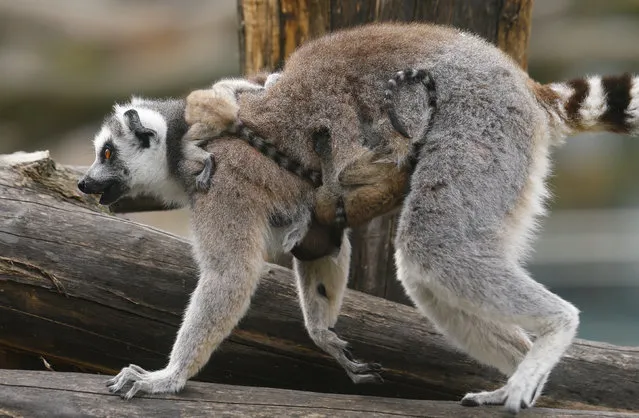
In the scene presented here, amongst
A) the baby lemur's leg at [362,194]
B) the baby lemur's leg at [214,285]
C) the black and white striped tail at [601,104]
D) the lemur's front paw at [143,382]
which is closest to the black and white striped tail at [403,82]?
the baby lemur's leg at [362,194]

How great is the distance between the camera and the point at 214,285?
433 cm

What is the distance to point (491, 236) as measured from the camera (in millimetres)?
4039

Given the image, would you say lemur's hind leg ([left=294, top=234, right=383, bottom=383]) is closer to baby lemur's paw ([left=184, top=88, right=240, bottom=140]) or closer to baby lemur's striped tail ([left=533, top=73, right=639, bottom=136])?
baby lemur's paw ([left=184, top=88, right=240, bottom=140])

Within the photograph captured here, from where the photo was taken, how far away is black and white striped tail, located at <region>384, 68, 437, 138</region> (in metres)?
4.30

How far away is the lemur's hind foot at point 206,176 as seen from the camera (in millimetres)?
4582

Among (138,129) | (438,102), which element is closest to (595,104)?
(438,102)

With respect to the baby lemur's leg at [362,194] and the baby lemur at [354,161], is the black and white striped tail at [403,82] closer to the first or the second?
the baby lemur at [354,161]

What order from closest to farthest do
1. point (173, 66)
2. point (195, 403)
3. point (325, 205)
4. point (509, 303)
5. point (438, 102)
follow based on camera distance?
point (509, 303)
point (195, 403)
point (438, 102)
point (325, 205)
point (173, 66)

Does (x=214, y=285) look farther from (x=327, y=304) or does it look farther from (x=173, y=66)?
(x=173, y=66)

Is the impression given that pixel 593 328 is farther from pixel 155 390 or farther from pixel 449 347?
pixel 155 390

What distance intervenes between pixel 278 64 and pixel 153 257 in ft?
5.92

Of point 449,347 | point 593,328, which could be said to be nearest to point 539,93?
point 449,347

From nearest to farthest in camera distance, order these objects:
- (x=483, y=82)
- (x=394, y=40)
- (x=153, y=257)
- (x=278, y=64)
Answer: (x=483, y=82), (x=394, y=40), (x=153, y=257), (x=278, y=64)

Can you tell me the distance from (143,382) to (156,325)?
88 cm
